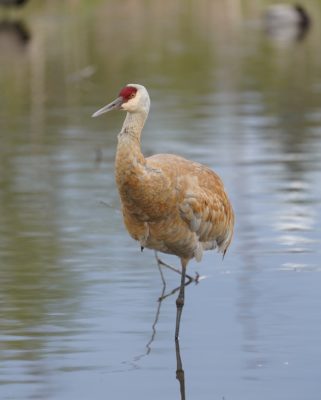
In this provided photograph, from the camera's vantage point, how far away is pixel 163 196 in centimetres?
994

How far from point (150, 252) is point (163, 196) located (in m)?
3.12

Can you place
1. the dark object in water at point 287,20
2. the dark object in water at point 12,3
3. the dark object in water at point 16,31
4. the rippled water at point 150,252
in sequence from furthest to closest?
the dark object in water at point 12,3
the dark object in water at point 287,20
the dark object in water at point 16,31
the rippled water at point 150,252

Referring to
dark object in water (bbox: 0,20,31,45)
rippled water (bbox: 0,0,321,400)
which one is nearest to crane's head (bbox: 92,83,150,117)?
rippled water (bbox: 0,0,321,400)

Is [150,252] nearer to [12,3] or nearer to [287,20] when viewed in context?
[287,20]

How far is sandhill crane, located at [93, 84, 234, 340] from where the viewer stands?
966cm

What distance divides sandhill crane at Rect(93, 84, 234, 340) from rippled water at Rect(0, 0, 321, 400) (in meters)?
0.57

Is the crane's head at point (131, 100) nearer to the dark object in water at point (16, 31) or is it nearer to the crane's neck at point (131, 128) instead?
the crane's neck at point (131, 128)

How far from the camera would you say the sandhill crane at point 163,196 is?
9656 millimetres

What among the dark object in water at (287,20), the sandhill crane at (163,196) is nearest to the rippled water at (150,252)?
the sandhill crane at (163,196)

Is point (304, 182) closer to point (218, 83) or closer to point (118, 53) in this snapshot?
point (218, 83)

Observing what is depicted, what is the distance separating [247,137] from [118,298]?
9189 millimetres

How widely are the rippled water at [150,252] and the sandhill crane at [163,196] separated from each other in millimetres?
570

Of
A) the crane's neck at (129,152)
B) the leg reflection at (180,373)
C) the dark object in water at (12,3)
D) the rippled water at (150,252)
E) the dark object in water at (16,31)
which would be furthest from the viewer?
the dark object in water at (12,3)

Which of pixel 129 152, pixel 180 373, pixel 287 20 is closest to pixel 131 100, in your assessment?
pixel 129 152
